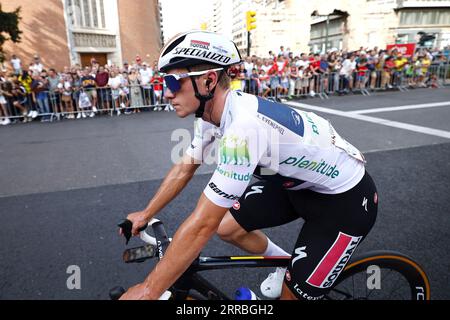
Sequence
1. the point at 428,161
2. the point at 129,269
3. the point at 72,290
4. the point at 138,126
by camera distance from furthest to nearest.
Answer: the point at 138,126 → the point at 428,161 → the point at 129,269 → the point at 72,290

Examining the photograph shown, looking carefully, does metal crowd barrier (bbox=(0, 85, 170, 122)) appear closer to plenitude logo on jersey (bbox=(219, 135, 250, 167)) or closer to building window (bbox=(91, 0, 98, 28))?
plenitude logo on jersey (bbox=(219, 135, 250, 167))

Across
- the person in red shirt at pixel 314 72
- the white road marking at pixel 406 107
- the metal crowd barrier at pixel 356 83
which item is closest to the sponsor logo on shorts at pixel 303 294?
the white road marking at pixel 406 107

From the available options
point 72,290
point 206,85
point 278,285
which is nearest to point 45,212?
point 72,290

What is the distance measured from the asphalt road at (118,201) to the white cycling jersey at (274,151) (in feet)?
4.50

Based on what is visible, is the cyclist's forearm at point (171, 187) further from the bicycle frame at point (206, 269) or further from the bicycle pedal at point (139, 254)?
the bicycle frame at point (206, 269)

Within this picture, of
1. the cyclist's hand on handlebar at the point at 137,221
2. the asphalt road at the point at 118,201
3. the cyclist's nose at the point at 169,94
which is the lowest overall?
the asphalt road at the point at 118,201

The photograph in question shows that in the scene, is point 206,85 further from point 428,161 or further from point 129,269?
point 428,161

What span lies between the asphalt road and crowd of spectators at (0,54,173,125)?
10.4 feet

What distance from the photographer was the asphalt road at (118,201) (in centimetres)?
291

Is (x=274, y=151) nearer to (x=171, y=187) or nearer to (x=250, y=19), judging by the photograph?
(x=171, y=187)

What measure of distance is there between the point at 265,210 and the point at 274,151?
25.8 inches

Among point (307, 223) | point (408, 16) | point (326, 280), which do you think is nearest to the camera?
point (326, 280)

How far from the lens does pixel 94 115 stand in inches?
489
